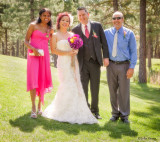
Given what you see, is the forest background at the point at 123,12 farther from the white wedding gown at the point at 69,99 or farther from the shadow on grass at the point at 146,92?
the white wedding gown at the point at 69,99

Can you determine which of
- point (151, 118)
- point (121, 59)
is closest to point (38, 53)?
point (121, 59)

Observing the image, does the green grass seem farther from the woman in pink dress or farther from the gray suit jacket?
the gray suit jacket

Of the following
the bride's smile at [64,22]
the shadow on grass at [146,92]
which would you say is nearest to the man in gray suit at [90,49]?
the bride's smile at [64,22]

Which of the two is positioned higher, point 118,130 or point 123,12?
point 123,12

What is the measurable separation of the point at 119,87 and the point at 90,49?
1.13 meters

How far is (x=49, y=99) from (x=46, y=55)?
2.43 meters

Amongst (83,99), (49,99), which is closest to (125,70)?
(83,99)

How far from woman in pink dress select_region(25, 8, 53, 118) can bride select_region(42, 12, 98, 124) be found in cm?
24

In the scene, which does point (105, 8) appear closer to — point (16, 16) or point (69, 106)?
point (16, 16)

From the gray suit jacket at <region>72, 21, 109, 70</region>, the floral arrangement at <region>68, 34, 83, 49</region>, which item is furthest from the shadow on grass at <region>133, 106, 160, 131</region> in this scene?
the floral arrangement at <region>68, 34, 83, 49</region>

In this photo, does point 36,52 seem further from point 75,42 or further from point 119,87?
point 119,87

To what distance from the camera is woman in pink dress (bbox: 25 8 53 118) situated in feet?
16.6

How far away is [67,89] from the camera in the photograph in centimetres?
522

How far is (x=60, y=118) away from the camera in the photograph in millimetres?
5074
